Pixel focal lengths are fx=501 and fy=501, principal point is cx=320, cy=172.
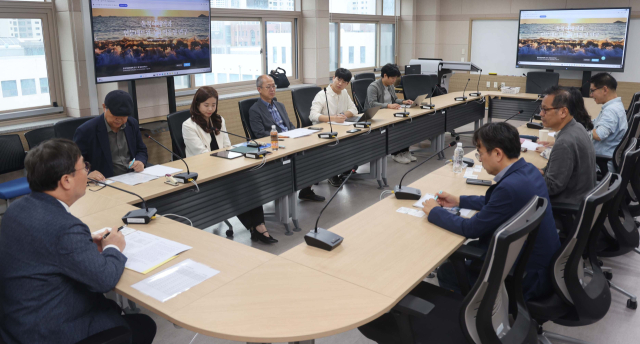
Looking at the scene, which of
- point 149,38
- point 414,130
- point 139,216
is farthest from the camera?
point 414,130

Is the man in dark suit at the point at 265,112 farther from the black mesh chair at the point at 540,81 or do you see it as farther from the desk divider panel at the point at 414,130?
the black mesh chair at the point at 540,81

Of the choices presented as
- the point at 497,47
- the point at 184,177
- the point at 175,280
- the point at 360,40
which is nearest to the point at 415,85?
the point at 360,40

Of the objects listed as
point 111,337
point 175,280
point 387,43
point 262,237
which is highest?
point 387,43

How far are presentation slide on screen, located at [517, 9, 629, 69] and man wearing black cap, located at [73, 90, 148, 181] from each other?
725cm

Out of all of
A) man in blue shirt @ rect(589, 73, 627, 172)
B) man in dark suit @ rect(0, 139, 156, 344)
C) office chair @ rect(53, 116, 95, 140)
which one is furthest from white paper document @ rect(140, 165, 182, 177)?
man in blue shirt @ rect(589, 73, 627, 172)

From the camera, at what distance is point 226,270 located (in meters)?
2.00

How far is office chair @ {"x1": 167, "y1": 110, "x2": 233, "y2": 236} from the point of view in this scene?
3.86 m

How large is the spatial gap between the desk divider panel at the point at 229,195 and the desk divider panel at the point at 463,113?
308 centimetres

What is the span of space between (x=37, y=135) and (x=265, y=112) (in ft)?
6.31

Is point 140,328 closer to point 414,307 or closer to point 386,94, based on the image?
point 414,307

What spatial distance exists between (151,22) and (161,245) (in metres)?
3.52

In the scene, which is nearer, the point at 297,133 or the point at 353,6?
the point at 297,133

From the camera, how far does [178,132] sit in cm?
393

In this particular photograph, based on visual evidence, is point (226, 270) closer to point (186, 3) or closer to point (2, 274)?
point (2, 274)
